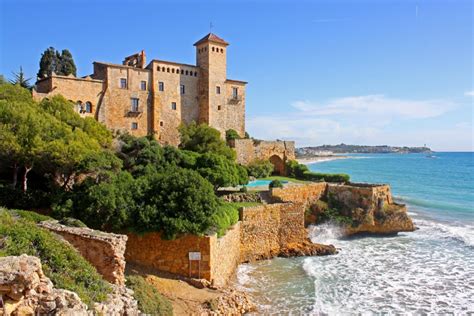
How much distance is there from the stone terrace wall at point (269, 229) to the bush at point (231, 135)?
50.0 feet

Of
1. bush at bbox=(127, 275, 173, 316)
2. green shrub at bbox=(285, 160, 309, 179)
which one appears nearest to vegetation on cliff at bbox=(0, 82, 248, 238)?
bush at bbox=(127, 275, 173, 316)

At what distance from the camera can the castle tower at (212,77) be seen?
37.0 metres

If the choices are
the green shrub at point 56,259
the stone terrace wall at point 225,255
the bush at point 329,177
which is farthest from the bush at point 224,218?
the bush at point 329,177

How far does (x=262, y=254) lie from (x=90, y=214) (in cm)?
964

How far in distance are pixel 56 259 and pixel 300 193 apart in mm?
20637

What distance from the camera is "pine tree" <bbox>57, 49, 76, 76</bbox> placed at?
39938mm

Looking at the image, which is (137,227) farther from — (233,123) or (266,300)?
(233,123)

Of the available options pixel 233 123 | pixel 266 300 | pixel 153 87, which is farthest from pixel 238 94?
pixel 266 300

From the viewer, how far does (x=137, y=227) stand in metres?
16.1

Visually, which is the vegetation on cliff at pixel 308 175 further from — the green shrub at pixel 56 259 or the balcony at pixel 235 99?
the green shrub at pixel 56 259

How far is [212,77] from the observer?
37531mm

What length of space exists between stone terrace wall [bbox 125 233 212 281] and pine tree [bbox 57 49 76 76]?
29.2 m

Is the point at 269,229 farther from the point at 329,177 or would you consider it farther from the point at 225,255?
the point at 329,177

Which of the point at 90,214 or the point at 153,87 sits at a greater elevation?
the point at 153,87
